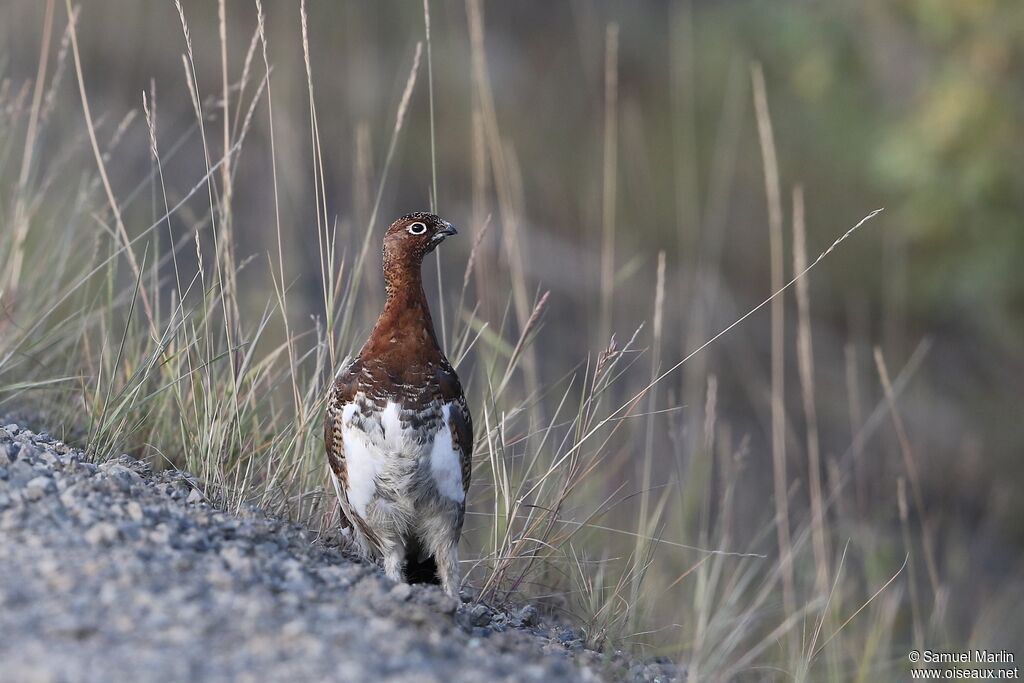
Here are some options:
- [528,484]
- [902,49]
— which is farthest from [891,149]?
[528,484]

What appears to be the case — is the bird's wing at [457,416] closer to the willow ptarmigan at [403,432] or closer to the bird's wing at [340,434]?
the willow ptarmigan at [403,432]

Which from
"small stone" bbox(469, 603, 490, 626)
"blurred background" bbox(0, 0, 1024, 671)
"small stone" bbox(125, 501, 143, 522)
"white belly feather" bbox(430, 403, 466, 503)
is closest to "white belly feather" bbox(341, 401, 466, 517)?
"white belly feather" bbox(430, 403, 466, 503)

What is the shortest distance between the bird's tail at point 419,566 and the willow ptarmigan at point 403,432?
0.01 metres

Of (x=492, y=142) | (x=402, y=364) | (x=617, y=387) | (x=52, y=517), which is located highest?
(x=492, y=142)

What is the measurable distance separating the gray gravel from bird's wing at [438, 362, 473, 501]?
15.8 inches

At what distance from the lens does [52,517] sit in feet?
8.28

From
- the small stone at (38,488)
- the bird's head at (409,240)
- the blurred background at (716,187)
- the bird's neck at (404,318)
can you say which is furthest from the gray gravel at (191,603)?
the blurred background at (716,187)

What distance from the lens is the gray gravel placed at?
6.63 ft

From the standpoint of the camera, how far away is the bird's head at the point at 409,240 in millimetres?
3320

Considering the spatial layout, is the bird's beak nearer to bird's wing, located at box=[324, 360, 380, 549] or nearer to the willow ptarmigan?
the willow ptarmigan

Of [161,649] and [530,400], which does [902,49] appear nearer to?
[530,400]

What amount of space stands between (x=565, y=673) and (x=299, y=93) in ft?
24.5

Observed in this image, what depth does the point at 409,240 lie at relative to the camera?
10.9 ft

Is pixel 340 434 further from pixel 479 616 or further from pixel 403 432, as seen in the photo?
pixel 479 616
